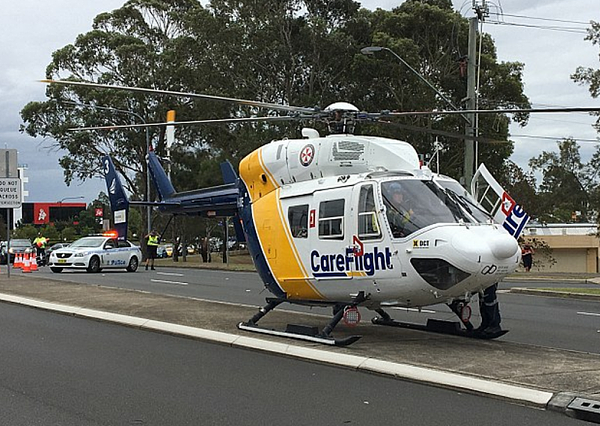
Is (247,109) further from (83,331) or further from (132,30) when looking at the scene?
(83,331)

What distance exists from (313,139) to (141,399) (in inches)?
204

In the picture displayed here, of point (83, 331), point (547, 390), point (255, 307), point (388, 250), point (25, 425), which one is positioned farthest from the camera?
point (255, 307)

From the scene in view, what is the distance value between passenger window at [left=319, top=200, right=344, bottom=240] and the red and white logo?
0.85 meters

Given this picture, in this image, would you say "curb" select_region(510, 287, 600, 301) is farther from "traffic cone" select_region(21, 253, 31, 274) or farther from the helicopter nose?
"traffic cone" select_region(21, 253, 31, 274)

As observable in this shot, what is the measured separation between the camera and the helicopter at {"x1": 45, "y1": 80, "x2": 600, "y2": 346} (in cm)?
922

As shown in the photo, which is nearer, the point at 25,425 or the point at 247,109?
the point at 25,425

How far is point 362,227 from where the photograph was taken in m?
9.92

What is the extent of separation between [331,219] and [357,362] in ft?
7.87

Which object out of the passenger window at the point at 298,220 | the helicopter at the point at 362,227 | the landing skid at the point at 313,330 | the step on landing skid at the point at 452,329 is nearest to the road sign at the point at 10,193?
the helicopter at the point at 362,227

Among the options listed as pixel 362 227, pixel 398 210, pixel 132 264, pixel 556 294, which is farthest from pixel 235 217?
pixel 132 264

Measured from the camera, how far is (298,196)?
10.9 metres

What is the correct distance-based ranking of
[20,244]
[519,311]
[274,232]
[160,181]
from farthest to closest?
[20,244]
[160,181]
[519,311]
[274,232]

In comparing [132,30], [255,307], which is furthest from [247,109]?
[255,307]

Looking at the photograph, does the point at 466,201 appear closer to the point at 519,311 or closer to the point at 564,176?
the point at 519,311
